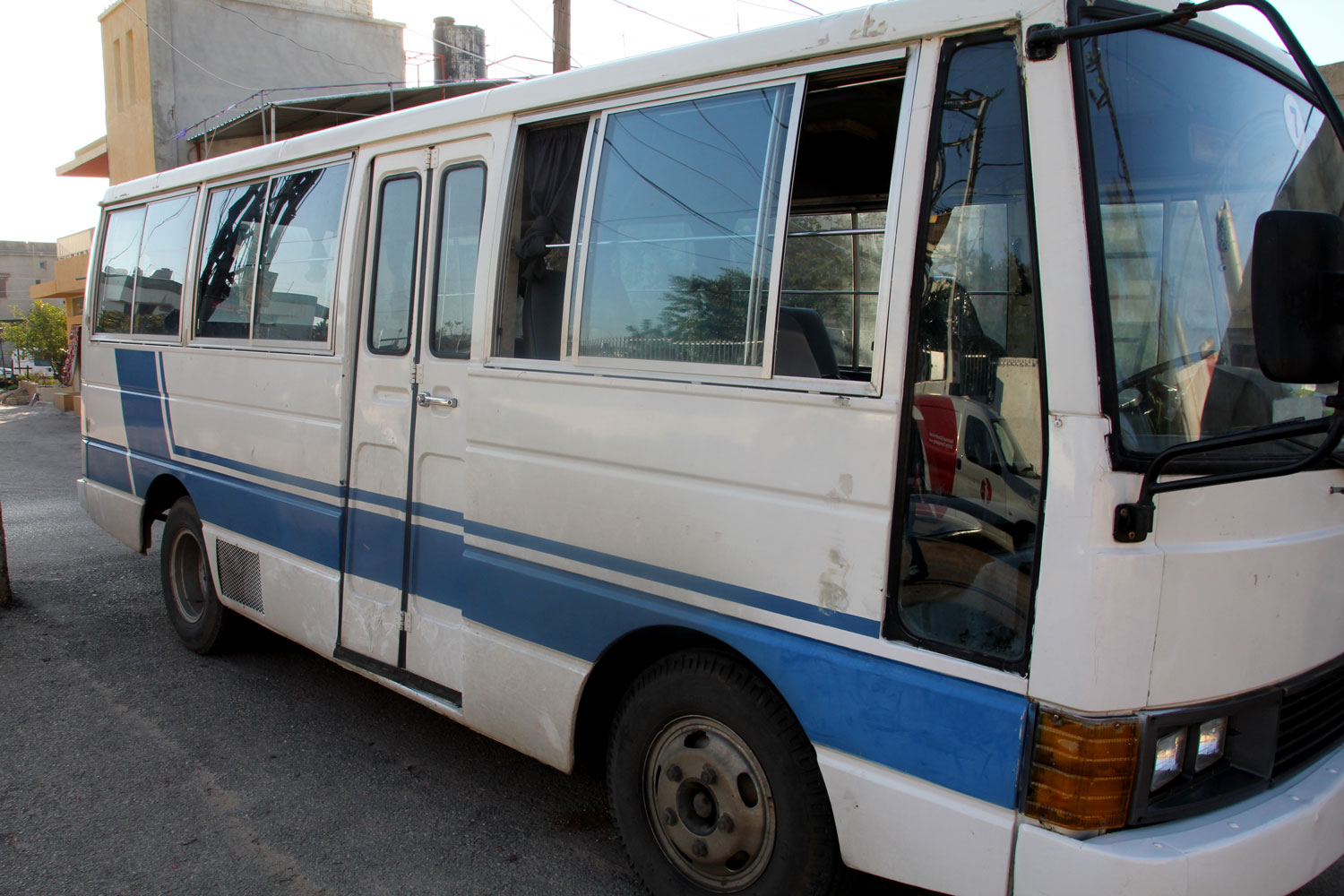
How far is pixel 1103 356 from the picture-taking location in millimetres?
2012

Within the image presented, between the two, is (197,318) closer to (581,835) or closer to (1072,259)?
(581,835)

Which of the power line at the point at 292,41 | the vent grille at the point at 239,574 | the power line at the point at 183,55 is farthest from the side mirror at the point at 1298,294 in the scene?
the power line at the point at 292,41

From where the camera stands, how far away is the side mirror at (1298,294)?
1818 millimetres

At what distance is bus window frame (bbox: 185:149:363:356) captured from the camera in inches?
165

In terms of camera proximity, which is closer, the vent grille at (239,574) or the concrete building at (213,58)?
the vent grille at (239,574)

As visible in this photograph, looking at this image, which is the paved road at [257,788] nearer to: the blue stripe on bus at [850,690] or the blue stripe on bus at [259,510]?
the blue stripe on bus at [850,690]

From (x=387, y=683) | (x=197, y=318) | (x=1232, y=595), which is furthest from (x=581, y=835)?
(x=197, y=318)

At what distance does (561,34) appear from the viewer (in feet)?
39.5

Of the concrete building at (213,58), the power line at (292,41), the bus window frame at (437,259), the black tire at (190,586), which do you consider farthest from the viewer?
the power line at (292,41)

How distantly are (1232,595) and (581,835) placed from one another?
2.39m

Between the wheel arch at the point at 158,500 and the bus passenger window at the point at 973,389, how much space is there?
187 inches

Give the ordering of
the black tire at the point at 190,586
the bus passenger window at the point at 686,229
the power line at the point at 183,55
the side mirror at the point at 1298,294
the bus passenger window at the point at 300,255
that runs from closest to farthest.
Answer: the side mirror at the point at 1298,294
the bus passenger window at the point at 686,229
the bus passenger window at the point at 300,255
the black tire at the point at 190,586
the power line at the point at 183,55

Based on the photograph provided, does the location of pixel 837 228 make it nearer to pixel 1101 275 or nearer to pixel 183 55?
pixel 1101 275

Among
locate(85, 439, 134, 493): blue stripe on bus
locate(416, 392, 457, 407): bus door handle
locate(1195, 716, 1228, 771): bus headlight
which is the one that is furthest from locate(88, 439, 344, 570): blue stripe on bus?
locate(1195, 716, 1228, 771): bus headlight
